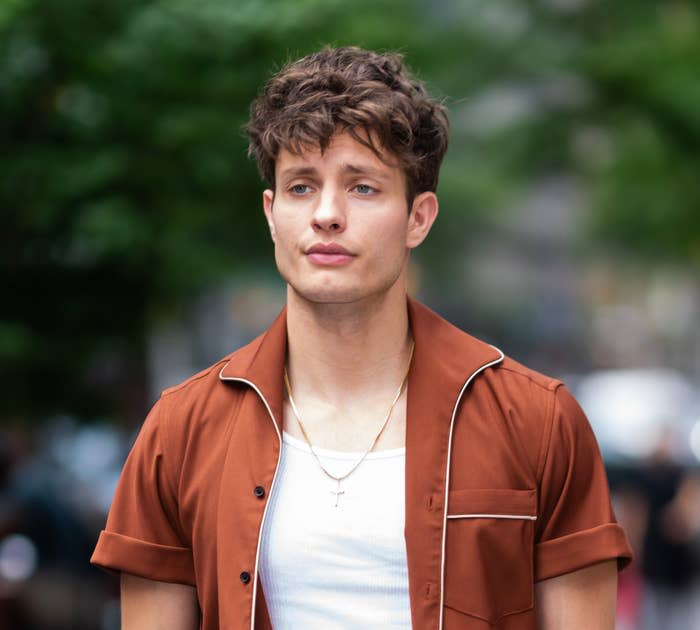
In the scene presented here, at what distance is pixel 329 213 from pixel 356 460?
56cm

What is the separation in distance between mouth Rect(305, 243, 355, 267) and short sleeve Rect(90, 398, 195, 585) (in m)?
0.52

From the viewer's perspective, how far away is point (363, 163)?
10.5 feet

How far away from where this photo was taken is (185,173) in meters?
7.91

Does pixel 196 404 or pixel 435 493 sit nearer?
pixel 435 493

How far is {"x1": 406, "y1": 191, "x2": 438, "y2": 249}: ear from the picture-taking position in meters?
3.36

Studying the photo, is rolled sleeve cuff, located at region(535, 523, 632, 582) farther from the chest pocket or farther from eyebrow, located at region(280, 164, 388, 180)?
eyebrow, located at region(280, 164, 388, 180)

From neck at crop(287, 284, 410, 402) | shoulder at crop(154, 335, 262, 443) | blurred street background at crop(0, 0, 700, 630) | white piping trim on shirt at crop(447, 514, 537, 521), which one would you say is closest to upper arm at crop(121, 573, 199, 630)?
shoulder at crop(154, 335, 262, 443)

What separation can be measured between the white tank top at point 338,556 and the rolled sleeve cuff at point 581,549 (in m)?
0.33

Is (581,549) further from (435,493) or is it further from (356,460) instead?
(356,460)

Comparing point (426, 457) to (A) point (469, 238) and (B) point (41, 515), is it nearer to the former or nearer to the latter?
(B) point (41, 515)

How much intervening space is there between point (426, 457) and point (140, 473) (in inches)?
26.0

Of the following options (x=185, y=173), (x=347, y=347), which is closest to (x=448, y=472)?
(x=347, y=347)

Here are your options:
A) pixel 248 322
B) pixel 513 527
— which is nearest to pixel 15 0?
pixel 513 527

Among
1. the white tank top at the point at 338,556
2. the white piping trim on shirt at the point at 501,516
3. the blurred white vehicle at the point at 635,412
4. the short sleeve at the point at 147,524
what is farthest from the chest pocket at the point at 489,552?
the blurred white vehicle at the point at 635,412
